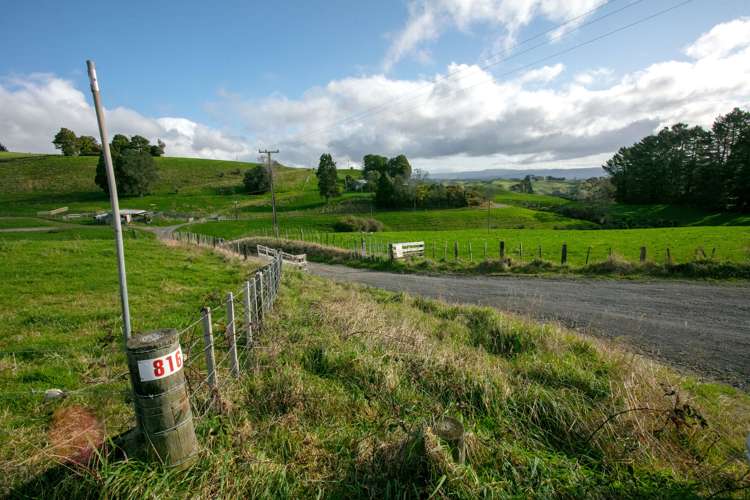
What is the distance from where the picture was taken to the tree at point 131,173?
260 ft

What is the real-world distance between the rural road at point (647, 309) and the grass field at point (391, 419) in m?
2.34

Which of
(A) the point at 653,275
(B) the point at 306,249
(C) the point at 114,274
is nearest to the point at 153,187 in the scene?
(B) the point at 306,249

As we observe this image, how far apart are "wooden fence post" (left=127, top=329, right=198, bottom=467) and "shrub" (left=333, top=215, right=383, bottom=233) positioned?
185 feet

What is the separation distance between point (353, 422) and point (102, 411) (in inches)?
107

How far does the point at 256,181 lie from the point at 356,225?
45.3 meters

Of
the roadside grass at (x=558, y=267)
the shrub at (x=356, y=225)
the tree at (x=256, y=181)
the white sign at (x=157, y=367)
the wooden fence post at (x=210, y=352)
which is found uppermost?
the tree at (x=256, y=181)

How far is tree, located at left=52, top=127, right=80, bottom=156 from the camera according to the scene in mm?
108812

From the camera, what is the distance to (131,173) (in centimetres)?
8031

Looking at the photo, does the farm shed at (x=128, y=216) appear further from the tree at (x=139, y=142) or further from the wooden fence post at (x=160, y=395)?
the wooden fence post at (x=160, y=395)

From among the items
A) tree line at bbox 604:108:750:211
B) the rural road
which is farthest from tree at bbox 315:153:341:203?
the rural road

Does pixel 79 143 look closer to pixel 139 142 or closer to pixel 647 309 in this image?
pixel 139 142

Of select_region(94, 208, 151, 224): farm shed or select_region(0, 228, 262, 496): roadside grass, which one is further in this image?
select_region(94, 208, 151, 224): farm shed

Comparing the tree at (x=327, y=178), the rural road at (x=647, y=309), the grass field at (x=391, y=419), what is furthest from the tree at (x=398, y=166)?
the grass field at (x=391, y=419)

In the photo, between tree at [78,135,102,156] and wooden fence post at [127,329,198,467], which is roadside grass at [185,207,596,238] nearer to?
wooden fence post at [127,329,198,467]
